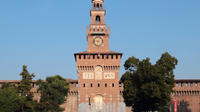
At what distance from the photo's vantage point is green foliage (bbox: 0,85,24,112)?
55.9 metres

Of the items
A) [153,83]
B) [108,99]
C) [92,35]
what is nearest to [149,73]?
[153,83]

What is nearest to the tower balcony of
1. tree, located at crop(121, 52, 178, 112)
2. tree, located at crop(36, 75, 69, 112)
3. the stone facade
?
the stone facade

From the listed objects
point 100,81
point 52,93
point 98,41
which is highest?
point 98,41

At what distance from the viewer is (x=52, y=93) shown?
59.3 metres

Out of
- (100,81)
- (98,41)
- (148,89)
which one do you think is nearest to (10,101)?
(100,81)

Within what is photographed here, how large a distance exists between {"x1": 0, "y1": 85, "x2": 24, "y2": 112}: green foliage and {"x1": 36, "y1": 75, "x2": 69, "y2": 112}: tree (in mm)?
3702

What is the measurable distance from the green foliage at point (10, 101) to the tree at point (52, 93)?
370cm

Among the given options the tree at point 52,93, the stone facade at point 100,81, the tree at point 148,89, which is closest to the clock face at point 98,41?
the stone facade at point 100,81

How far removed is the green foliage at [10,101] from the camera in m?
55.9

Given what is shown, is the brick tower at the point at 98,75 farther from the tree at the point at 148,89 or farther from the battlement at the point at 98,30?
the tree at the point at 148,89

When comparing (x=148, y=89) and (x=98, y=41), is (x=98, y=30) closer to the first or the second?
(x=98, y=41)

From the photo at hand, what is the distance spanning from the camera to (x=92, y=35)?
220 ft

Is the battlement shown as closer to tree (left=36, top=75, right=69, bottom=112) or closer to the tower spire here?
the tower spire

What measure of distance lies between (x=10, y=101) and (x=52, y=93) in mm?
7090
